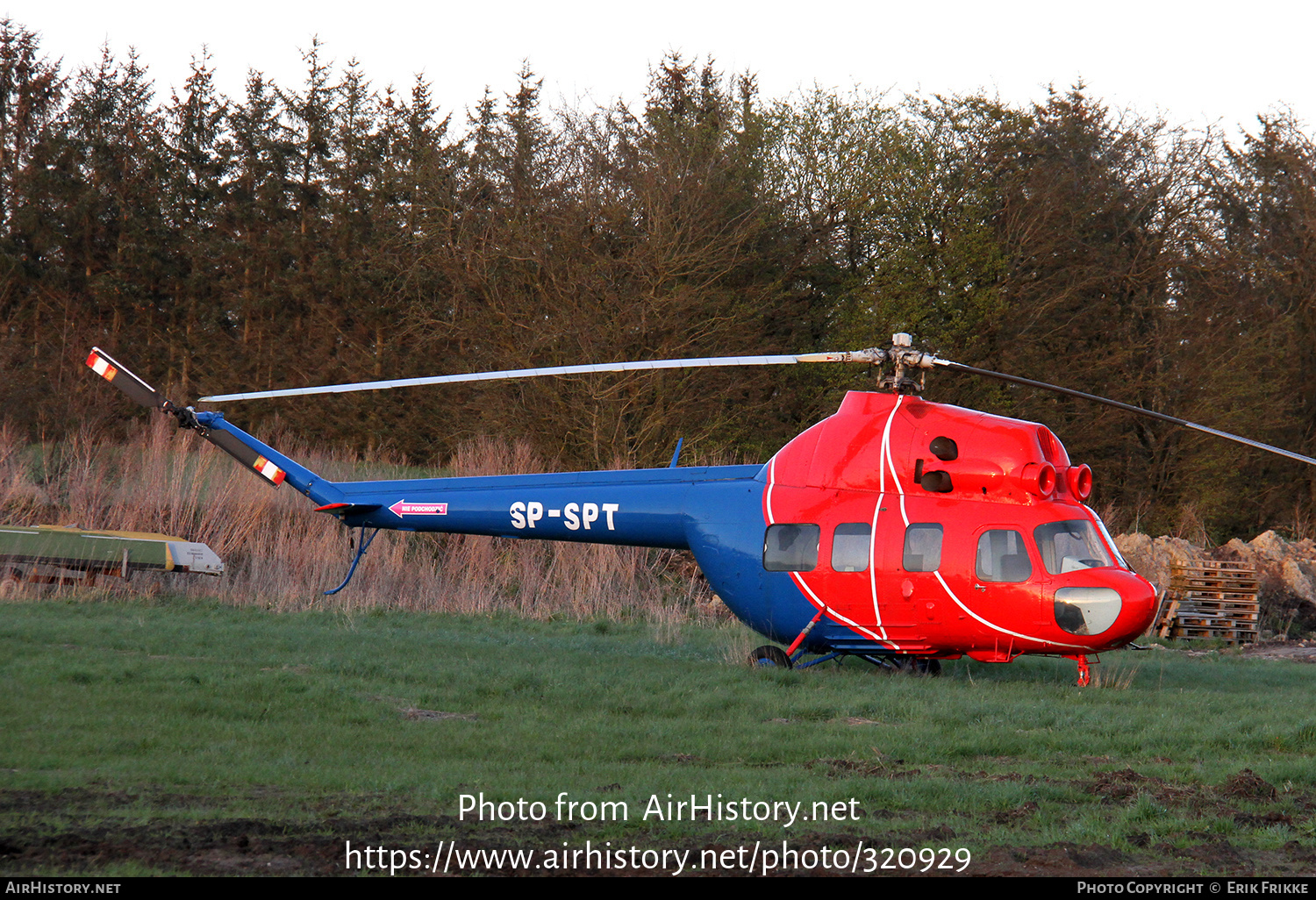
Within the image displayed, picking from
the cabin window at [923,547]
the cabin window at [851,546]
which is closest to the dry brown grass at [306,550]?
the cabin window at [851,546]

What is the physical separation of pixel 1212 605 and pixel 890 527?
10.4 meters

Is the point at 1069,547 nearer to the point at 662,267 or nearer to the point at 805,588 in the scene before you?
the point at 805,588

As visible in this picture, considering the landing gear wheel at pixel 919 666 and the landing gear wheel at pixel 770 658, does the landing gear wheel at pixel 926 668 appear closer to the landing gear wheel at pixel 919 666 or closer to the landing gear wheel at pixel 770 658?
the landing gear wheel at pixel 919 666

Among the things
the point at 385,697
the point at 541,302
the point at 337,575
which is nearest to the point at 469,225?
the point at 541,302

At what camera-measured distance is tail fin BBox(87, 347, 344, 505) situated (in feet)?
39.4

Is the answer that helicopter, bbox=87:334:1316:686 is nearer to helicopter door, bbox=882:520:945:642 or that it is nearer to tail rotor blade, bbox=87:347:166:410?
helicopter door, bbox=882:520:945:642

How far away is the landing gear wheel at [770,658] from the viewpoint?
10852 mm

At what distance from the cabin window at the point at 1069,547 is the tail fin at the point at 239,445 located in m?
7.38

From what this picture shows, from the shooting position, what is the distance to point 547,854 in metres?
4.80

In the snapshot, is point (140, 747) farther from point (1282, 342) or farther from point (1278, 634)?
point (1282, 342)

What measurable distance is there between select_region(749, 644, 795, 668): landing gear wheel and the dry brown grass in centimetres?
351

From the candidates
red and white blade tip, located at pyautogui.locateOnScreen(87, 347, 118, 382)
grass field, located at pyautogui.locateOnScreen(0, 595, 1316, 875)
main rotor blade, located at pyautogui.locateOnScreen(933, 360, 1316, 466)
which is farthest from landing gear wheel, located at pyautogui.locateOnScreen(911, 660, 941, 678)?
red and white blade tip, located at pyautogui.locateOnScreen(87, 347, 118, 382)

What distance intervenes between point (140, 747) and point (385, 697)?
2.24 meters

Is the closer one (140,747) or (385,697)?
(140,747)
